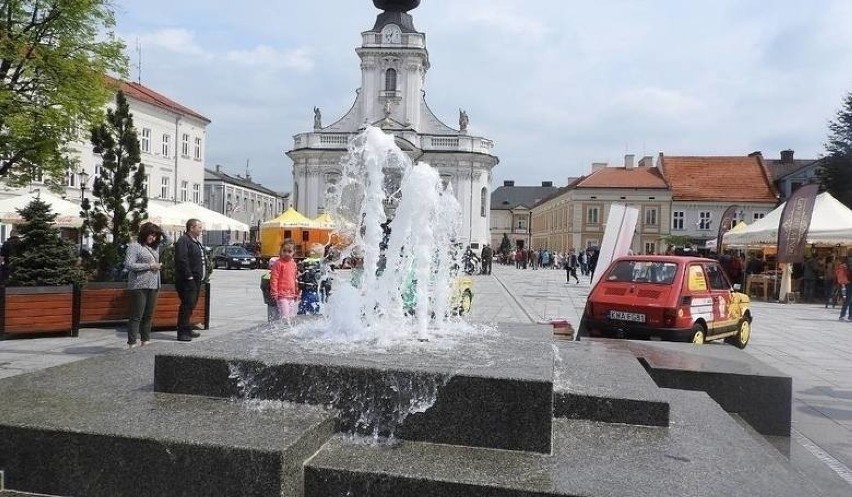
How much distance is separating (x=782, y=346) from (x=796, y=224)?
1190cm

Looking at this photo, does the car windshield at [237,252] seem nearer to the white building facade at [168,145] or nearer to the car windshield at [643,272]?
the white building facade at [168,145]

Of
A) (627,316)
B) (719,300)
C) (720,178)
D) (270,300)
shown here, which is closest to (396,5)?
(720,178)

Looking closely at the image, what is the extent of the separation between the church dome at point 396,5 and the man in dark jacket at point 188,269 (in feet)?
187

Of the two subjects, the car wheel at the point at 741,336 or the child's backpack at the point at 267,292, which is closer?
the child's backpack at the point at 267,292

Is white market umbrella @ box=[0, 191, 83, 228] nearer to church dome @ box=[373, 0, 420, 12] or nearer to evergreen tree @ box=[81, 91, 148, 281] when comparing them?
evergreen tree @ box=[81, 91, 148, 281]

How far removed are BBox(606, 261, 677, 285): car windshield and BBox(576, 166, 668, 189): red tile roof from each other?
5813cm

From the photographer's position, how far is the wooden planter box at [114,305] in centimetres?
1051

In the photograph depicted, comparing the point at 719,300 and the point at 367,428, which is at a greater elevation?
the point at 719,300

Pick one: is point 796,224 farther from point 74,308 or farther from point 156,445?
point 156,445

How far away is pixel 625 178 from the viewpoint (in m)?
66.9

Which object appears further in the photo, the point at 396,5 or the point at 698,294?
the point at 396,5

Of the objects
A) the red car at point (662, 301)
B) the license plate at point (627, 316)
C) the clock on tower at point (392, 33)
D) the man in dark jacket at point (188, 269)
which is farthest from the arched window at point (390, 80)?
the license plate at point (627, 316)

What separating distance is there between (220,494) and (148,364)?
252 cm

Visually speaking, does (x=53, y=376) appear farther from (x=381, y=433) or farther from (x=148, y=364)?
(x=381, y=433)
